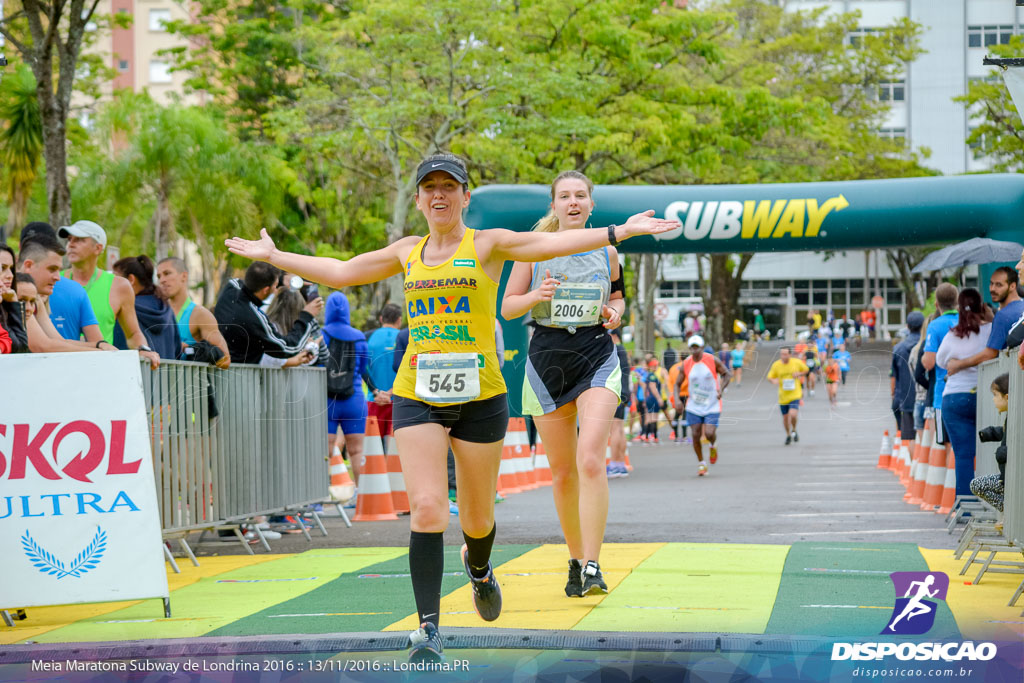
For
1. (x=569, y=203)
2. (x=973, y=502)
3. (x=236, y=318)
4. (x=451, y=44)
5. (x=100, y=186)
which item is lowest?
(x=973, y=502)

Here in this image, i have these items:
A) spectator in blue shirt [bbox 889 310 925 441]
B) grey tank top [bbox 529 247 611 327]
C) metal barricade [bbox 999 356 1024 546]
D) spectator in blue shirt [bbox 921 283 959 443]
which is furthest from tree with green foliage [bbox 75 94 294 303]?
metal barricade [bbox 999 356 1024 546]

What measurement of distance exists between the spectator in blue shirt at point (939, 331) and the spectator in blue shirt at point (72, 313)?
686 centimetres

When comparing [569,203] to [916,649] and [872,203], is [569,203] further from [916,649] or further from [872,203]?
[872,203]

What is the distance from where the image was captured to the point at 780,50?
39875 mm

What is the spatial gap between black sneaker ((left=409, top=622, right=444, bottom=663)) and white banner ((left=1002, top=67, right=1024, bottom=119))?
436cm

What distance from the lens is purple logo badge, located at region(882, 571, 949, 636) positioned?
5457 mm

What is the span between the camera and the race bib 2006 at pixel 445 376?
4996mm

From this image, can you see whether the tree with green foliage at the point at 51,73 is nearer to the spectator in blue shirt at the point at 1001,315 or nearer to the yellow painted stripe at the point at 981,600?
the spectator in blue shirt at the point at 1001,315

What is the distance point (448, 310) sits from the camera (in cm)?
502

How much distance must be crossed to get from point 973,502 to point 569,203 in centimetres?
535

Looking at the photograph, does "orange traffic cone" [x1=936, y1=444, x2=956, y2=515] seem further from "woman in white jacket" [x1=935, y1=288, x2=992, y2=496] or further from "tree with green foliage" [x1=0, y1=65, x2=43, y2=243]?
"tree with green foliage" [x1=0, y1=65, x2=43, y2=243]

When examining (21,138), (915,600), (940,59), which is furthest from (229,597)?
(940,59)

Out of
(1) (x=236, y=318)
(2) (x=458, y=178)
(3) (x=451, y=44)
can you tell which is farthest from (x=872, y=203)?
(3) (x=451, y=44)

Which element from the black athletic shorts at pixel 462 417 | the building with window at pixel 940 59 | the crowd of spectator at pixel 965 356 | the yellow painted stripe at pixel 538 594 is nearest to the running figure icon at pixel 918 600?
the crowd of spectator at pixel 965 356
